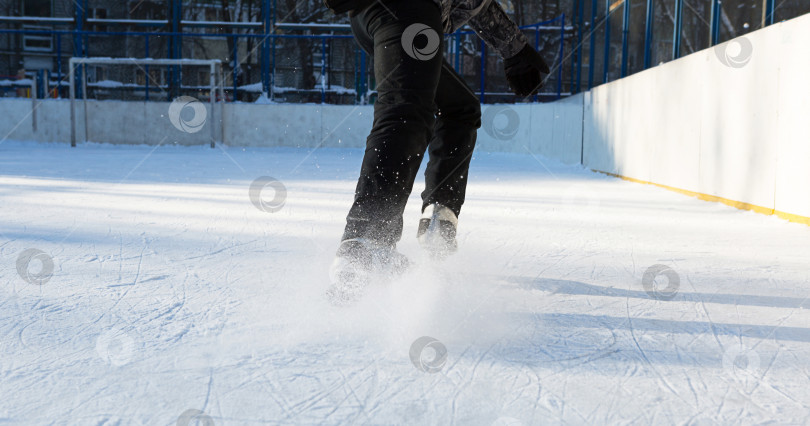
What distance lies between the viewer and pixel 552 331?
1151mm

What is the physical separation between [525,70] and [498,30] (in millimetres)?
134

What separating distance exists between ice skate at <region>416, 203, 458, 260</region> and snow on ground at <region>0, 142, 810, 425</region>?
0.05 m

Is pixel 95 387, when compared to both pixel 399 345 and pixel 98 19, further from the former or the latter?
pixel 98 19

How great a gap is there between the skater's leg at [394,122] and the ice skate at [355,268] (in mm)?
26

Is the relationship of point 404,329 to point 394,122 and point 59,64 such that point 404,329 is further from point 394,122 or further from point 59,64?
point 59,64

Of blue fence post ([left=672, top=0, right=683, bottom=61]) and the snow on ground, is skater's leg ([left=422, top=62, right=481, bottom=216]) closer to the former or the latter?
the snow on ground

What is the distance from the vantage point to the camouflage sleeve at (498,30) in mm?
1680

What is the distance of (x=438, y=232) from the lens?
1.61m

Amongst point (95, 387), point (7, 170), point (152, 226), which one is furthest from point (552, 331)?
point (7, 170)

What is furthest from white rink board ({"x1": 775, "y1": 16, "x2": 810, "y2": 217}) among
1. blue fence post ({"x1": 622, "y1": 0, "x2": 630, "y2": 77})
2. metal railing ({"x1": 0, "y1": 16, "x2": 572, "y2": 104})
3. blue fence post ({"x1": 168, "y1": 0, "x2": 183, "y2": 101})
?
blue fence post ({"x1": 168, "y1": 0, "x2": 183, "y2": 101})

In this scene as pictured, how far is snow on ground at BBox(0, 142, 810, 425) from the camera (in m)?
0.83

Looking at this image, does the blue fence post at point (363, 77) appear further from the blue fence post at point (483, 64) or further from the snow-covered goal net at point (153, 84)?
the snow-covered goal net at point (153, 84)

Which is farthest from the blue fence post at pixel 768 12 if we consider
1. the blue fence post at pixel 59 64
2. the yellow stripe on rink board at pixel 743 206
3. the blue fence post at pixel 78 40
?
the blue fence post at pixel 59 64

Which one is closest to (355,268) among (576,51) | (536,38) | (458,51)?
(576,51)
